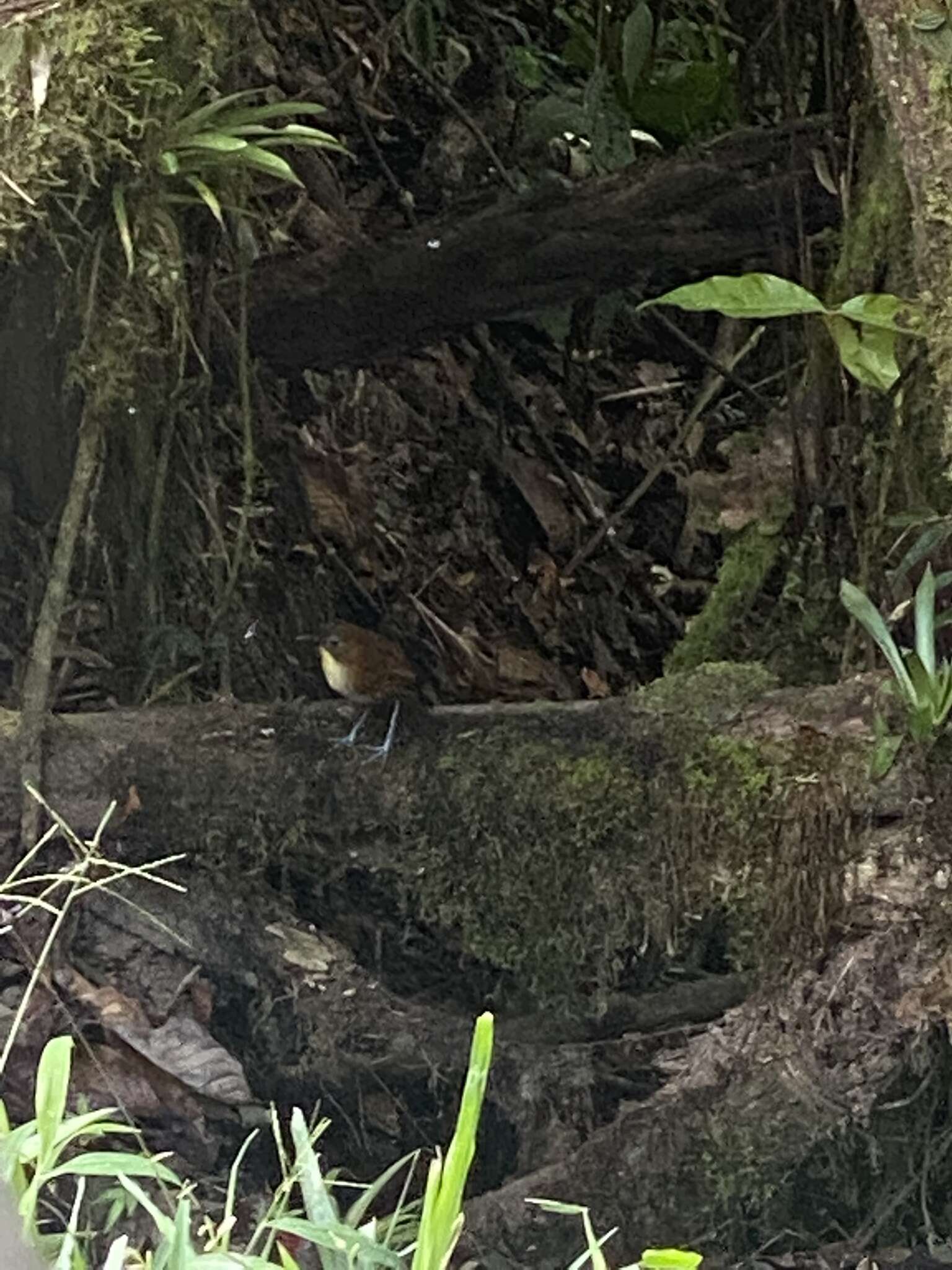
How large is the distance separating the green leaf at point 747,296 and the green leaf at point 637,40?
1.21 m

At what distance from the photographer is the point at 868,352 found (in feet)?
5.53

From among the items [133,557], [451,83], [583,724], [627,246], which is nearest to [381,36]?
[451,83]

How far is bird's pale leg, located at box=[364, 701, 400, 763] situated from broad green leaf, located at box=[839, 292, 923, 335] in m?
0.79

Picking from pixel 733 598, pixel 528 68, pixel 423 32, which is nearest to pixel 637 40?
pixel 528 68

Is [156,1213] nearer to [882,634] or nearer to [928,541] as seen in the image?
[882,634]

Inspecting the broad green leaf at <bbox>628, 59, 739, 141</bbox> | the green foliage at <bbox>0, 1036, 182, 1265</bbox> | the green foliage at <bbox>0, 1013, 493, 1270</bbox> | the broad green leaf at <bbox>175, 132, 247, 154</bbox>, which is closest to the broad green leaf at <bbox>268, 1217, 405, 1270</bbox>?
the green foliage at <bbox>0, 1013, 493, 1270</bbox>

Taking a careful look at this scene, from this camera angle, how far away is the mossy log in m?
1.74

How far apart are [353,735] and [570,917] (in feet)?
1.26

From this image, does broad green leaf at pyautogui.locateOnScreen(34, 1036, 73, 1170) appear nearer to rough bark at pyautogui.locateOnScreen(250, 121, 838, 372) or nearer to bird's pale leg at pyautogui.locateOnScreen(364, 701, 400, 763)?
bird's pale leg at pyautogui.locateOnScreen(364, 701, 400, 763)

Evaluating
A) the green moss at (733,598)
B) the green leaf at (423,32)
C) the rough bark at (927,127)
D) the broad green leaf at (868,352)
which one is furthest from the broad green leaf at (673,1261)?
the green leaf at (423,32)

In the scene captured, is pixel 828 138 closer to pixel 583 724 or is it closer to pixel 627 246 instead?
pixel 627 246

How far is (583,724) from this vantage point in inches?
77.3

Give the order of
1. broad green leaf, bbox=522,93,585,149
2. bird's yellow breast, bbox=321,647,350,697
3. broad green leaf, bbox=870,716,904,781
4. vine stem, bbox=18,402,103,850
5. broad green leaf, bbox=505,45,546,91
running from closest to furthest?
broad green leaf, bbox=870,716,904,781
vine stem, bbox=18,402,103,850
bird's yellow breast, bbox=321,647,350,697
broad green leaf, bbox=522,93,585,149
broad green leaf, bbox=505,45,546,91

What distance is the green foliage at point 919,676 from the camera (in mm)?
1581
